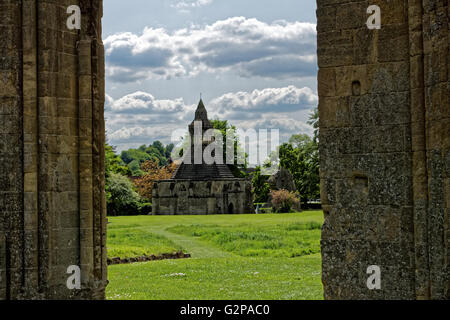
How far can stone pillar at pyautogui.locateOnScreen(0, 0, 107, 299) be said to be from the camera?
6742 mm

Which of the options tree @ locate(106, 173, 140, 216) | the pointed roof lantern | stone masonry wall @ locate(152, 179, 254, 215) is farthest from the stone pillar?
the pointed roof lantern

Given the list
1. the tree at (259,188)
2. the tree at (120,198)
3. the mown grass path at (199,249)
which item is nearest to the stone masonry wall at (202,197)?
the tree at (120,198)

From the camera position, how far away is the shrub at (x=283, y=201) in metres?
40.9

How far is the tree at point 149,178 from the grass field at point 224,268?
35.2 metres

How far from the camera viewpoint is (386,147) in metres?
5.79

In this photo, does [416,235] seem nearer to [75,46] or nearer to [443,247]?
[443,247]

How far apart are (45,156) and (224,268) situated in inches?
277

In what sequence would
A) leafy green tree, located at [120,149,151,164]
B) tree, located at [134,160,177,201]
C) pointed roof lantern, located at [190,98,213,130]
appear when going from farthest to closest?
leafy green tree, located at [120,149,151,164] → tree, located at [134,160,177,201] → pointed roof lantern, located at [190,98,213,130]

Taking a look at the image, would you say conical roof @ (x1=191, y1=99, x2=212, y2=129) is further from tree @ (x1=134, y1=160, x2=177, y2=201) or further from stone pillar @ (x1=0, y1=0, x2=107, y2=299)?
stone pillar @ (x1=0, y1=0, x2=107, y2=299)

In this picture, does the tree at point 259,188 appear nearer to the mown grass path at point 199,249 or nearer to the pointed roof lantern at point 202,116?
the pointed roof lantern at point 202,116

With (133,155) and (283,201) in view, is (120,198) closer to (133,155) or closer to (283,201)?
(283,201)

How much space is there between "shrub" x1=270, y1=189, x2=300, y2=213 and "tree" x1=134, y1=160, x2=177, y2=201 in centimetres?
1756

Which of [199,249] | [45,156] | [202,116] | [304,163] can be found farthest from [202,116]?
[45,156]
